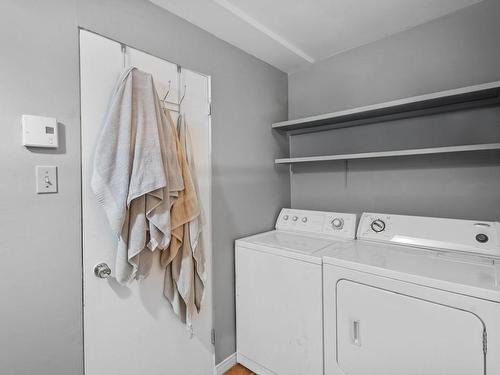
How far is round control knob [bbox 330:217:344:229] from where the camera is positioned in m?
1.86

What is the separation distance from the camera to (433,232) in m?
1.52

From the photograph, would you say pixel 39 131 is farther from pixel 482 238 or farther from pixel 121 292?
pixel 482 238

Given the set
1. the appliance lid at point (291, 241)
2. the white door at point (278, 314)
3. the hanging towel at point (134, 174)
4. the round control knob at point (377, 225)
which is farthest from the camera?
the round control knob at point (377, 225)

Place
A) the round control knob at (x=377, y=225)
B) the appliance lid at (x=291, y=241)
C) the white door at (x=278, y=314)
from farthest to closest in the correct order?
the round control knob at (x=377, y=225) → the appliance lid at (x=291, y=241) → the white door at (x=278, y=314)

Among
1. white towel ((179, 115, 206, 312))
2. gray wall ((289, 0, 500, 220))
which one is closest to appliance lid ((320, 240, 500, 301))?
gray wall ((289, 0, 500, 220))

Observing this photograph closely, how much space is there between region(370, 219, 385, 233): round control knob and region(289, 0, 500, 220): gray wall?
0.19 m

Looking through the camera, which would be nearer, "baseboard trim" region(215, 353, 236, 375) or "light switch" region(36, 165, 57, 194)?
"light switch" region(36, 165, 57, 194)

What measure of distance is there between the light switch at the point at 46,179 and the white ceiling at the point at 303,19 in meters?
1.06

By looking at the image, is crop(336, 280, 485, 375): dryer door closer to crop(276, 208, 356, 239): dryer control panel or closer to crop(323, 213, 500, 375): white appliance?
crop(323, 213, 500, 375): white appliance

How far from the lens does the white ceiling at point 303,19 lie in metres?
1.51

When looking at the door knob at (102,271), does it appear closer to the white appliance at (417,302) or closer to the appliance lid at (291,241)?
the appliance lid at (291,241)

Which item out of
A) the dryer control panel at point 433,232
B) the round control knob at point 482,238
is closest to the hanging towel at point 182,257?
the dryer control panel at point 433,232

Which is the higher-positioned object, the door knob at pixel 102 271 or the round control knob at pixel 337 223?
the round control knob at pixel 337 223

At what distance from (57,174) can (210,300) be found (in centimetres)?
114
